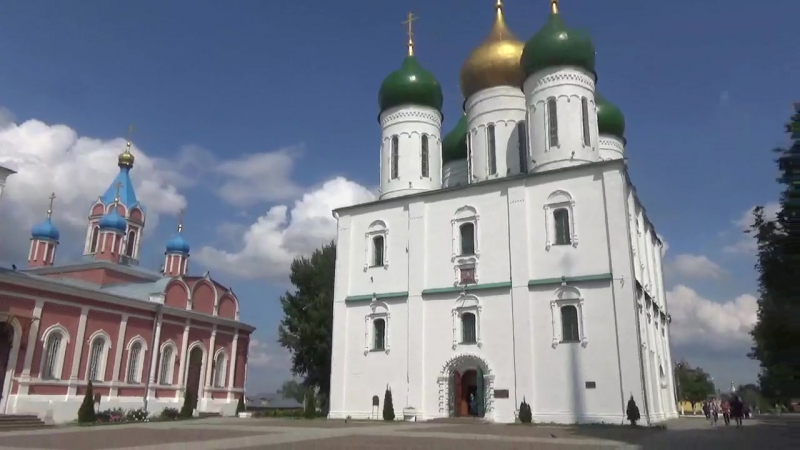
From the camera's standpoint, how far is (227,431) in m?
15.7

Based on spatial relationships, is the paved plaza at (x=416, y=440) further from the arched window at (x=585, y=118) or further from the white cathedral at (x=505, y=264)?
Result: the arched window at (x=585, y=118)

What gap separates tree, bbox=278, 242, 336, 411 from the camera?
30.5 meters

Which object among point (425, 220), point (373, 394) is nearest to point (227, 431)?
point (373, 394)

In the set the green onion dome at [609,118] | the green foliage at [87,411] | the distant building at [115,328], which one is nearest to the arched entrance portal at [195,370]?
the distant building at [115,328]

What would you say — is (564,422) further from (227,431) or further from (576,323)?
(227,431)

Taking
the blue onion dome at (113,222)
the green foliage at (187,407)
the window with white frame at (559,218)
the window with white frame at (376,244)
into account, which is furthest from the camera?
Answer: the blue onion dome at (113,222)

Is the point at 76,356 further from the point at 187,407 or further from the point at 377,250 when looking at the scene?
the point at 377,250

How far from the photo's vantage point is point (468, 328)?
838 inches

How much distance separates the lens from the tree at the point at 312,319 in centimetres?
3052

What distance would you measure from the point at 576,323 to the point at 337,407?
9592 mm

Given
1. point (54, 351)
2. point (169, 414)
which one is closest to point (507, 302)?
point (169, 414)

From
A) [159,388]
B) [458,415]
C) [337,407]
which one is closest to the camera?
[458,415]

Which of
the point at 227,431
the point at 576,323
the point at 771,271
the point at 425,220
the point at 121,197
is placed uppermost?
the point at 121,197

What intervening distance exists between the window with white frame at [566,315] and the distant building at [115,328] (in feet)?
57.6
